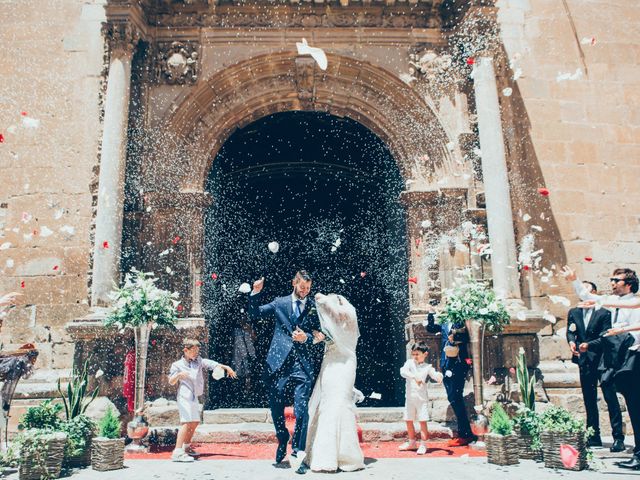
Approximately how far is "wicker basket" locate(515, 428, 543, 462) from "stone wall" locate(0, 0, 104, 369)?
6.57 metres

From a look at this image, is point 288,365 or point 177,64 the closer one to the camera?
point 288,365

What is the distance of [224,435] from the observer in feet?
24.2

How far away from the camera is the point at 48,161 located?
918 cm

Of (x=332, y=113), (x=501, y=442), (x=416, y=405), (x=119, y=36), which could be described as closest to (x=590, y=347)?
(x=501, y=442)

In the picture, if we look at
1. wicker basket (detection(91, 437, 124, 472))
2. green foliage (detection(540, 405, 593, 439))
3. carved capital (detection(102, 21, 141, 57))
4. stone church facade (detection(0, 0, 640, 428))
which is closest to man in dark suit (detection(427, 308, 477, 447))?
stone church facade (detection(0, 0, 640, 428))

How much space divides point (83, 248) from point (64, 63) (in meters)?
3.30

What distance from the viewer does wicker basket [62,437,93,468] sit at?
19.2 ft

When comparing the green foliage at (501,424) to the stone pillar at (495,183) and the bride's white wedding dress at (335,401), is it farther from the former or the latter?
the stone pillar at (495,183)

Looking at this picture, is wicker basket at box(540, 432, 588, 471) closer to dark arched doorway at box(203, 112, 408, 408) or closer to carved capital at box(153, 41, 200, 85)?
dark arched doorway at box(203, 112, 408, 408)

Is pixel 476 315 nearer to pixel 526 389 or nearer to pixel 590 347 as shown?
pixel 526 389

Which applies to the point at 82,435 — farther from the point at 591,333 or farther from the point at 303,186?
the point at 303,186

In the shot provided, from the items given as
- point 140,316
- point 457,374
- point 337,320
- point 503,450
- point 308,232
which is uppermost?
point 308,232

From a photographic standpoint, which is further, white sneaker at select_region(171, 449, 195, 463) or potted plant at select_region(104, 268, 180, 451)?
potted plant at select_region(104, 268, 180, 451)

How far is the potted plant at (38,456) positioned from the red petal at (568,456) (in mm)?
4894
